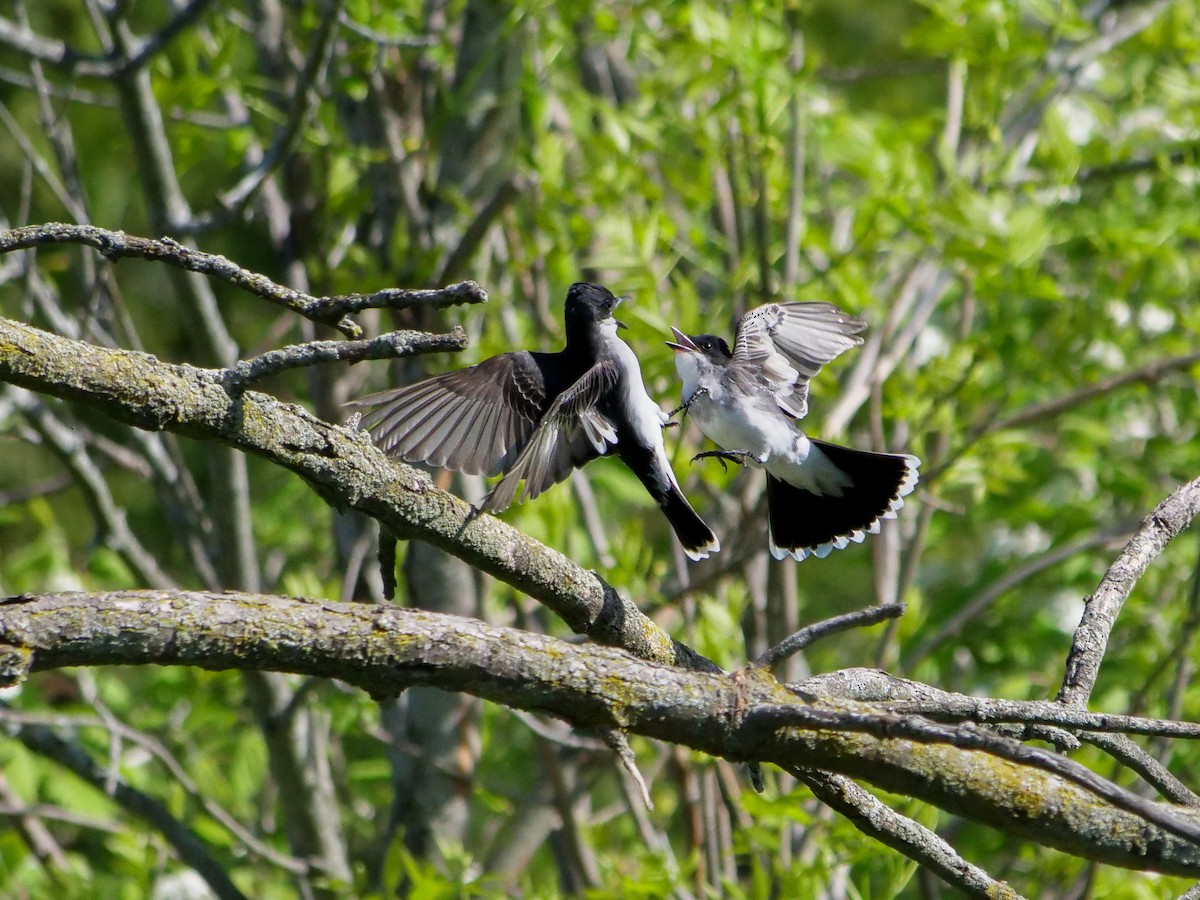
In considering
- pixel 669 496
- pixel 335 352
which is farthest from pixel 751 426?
pixel 335 352

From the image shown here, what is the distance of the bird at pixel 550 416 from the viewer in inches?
128

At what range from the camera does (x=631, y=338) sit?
4.56 metres

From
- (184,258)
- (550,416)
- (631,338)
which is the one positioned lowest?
(184,258)

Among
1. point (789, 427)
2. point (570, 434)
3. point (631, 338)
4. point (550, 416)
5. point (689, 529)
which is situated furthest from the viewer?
point (631, 338)

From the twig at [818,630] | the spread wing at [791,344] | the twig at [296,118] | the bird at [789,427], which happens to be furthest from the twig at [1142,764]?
the twig at [296,118]

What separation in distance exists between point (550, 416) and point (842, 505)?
1.43 m

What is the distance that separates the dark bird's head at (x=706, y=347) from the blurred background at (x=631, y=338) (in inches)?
A: 14.8

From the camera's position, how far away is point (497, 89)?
5.40 meters

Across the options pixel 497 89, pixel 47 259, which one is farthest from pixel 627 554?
pixel 47 259

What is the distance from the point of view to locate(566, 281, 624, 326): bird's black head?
3834mm

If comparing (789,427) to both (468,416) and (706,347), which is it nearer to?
(706,347)

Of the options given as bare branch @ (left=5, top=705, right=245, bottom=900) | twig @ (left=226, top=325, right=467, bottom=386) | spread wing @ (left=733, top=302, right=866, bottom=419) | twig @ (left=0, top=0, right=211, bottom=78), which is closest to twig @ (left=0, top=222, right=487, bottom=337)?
twig @ (left=226, top=325, right=467, bottom=386)

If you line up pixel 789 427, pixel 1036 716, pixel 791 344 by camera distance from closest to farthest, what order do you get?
pixel 1036 716 → pixel 789 427 → pixel 791 344

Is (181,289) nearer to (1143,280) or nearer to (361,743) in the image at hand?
(361,743)
